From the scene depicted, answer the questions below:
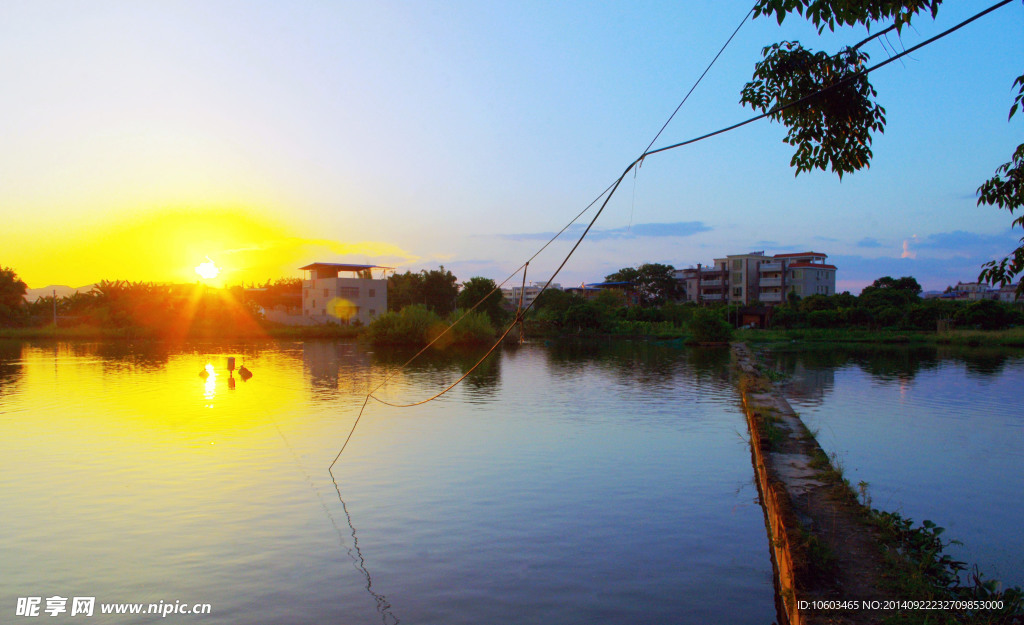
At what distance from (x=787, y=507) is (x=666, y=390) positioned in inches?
528

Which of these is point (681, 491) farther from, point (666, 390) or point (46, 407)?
point (46, 407)

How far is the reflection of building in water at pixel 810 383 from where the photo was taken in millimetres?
17531

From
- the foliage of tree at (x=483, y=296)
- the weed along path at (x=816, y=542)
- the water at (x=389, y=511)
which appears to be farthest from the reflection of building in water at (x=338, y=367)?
the foliage of tree at (x=483, y=296)

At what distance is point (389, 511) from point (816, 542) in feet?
14.7

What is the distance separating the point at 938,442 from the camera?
11523 millimetres

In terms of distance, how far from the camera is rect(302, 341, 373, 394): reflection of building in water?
2062 centimetres

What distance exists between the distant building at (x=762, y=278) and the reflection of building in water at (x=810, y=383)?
47123mm

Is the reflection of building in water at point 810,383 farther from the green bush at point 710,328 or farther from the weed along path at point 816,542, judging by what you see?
the green bush at point 710,328

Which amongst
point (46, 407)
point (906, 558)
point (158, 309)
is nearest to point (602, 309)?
point (158, 309)

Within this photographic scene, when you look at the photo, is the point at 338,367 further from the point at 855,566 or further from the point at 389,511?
the point at 855,566

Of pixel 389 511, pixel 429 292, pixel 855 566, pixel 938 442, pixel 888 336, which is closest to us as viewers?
pixel 855 566

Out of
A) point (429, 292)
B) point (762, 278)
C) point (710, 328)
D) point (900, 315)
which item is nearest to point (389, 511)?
point (710, 328)

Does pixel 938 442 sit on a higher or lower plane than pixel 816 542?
lower

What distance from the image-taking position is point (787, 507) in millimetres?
5812
